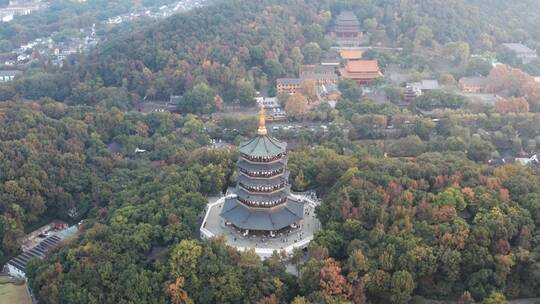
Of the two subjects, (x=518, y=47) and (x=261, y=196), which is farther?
(x=518, y=47)

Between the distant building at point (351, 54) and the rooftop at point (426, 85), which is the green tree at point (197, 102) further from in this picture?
the rooftop at point (426, 85)

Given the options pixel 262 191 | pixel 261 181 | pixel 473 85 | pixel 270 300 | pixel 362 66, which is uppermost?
pixel 261 181

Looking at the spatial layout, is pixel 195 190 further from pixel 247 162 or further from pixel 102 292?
pixel 102 292

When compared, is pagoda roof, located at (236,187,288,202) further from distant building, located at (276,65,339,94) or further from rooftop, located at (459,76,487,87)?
rooftop, located at (459,76,487,87)

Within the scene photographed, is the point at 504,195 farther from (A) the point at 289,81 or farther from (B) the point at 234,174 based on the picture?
(A) the point at 289,81

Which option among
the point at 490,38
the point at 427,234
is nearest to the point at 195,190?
the point at 427,234

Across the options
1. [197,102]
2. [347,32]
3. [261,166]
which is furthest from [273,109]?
[261,166]
